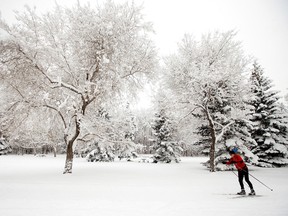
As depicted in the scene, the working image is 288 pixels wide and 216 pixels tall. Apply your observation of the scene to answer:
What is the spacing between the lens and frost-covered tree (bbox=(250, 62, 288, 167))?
22.4m

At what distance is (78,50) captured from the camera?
48.1 ft

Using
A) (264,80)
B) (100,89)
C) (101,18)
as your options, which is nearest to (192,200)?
(100,89)

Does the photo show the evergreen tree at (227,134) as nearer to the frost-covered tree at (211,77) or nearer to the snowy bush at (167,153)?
the frost-covered tree at (211,77)

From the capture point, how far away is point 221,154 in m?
20.7

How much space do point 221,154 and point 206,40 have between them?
35.2 ft

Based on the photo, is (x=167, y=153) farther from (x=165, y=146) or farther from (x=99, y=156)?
(x=99, y=156)

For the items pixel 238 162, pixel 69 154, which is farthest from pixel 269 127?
pixel 69 154

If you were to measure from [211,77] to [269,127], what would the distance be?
33.0ft

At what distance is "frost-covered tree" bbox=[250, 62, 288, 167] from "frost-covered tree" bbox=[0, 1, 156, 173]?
13951 mm

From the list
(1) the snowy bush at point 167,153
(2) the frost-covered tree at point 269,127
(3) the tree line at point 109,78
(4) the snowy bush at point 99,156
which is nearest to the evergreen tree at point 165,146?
(1) the snowy bush at point 167,153

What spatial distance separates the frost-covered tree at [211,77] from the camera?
60.4 feet

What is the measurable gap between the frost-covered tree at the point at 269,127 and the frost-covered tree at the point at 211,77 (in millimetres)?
4011

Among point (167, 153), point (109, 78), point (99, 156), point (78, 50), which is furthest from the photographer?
point (99, 156)

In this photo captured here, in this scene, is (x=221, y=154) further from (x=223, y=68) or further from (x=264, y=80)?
(x=264, y=80)
